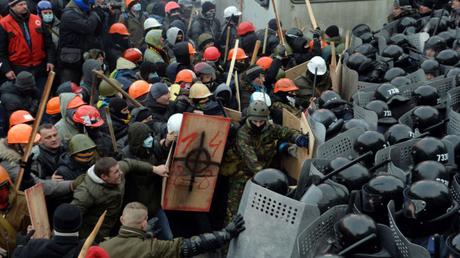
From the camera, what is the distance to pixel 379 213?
19.0 feet

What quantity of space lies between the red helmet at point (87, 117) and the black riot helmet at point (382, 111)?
2896 millimetres

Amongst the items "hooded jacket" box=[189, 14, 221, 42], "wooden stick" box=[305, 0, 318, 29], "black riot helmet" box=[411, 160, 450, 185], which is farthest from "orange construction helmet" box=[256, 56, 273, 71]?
"black riot helmet" box=[411, 160, 450, 185]

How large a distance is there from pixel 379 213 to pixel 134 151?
2611 millimetres

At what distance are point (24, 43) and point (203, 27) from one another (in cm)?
500

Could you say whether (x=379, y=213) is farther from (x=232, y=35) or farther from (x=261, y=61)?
(x=232, y=35)

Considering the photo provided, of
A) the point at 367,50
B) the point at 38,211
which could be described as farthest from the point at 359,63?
the point at 38,211

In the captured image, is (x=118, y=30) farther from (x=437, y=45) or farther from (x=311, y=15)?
(x=437, y=45)

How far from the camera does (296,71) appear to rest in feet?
33.8

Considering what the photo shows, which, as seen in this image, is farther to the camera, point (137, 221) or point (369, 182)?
point (369, 182)

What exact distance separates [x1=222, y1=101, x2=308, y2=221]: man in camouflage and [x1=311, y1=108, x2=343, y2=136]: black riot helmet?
32 cm

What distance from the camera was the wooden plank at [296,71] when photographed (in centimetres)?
1018

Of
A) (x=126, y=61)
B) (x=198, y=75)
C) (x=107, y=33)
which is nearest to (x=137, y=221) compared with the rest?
(x=198, y=75)

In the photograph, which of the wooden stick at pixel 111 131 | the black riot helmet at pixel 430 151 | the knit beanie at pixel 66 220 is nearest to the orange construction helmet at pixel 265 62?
the wooden stick at pixel 111 131

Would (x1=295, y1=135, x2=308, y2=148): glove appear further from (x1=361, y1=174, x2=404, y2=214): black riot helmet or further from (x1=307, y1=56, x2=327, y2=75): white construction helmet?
(x1=307, y1=56, x2=327, y2=75): white construction helmet
